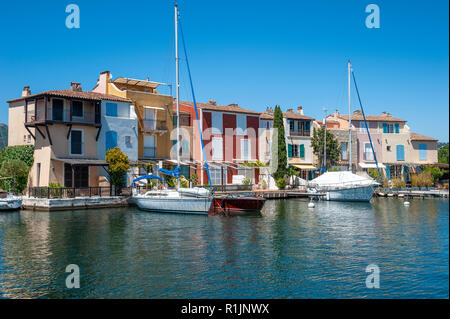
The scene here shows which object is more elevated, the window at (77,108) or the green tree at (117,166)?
the window at (77,108)

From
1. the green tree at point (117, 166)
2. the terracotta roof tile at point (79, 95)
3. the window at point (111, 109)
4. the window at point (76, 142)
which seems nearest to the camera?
the terracotta roof tile at point (79, 95)

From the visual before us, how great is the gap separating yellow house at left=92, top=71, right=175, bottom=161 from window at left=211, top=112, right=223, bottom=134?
5.01 meters

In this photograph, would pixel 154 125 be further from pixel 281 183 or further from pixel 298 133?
pixel 298 133

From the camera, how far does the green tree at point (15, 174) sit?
34094 mm

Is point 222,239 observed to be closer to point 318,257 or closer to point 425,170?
point 318,257

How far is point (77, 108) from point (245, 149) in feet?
61.7

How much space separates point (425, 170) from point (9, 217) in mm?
45810

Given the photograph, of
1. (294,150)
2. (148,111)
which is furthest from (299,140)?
(148,111)

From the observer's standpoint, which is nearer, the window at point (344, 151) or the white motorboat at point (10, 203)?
the white motorboat at point (10, 203)

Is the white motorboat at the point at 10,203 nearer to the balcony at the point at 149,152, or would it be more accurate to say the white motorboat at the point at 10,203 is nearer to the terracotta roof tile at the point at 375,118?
the balcony at the point at 149,152

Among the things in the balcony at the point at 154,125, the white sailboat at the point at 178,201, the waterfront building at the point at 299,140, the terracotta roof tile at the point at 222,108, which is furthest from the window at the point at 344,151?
the white sailboat at the point at 178,201

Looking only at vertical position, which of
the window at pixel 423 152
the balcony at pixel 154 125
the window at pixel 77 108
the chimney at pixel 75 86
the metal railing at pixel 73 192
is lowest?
the metal railing at pixel 73 192

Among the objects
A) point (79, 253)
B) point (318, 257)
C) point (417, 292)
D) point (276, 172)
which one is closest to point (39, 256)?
point (79, 253)

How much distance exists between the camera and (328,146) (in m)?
52.1
